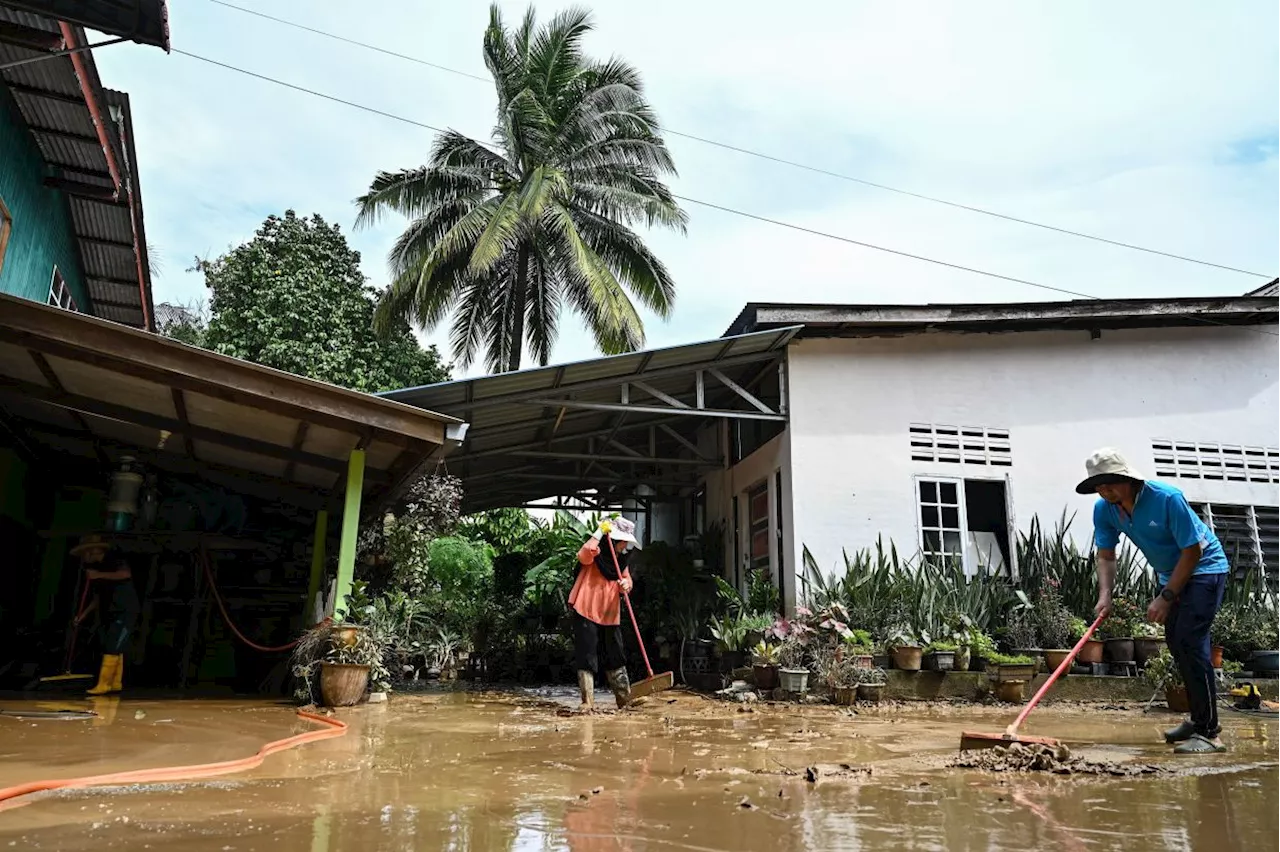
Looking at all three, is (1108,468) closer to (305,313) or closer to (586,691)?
(586,691)

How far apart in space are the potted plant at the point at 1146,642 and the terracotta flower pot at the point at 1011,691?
1.50 m

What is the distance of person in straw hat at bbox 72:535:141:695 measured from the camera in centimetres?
810

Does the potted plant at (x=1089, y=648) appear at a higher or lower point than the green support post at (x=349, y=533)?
lower

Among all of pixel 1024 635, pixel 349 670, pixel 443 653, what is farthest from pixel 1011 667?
pixel 443 653

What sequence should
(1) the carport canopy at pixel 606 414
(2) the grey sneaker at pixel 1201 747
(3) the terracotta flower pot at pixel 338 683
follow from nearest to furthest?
(2) the grey sneaker at pixel 1201 747
(3) the terracotta flower pot at pixel 338 683
(1) the carport canopy at pixel 606 414

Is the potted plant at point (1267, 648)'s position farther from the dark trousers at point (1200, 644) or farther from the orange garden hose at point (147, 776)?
the orange garden hose at point (147, 776)

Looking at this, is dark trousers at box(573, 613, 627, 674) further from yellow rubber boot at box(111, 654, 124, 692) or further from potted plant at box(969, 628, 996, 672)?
yellow rubber boot at box(111, 654, 124, 692)

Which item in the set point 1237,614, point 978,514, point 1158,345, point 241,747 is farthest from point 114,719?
point 1158,345

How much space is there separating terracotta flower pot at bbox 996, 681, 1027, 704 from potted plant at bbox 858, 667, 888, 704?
1141 millimetres

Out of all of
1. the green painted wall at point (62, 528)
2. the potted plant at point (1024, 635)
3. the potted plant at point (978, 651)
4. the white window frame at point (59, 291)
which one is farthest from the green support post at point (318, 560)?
the potted plant at point (1024, 635)

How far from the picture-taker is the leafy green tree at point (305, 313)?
21141 millimetres

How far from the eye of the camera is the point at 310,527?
10969mm

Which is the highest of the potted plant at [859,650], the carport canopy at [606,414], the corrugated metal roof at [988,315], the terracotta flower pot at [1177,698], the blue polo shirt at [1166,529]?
the corrugated metal roof at [988,315]

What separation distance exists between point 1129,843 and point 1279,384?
11.8 metres
